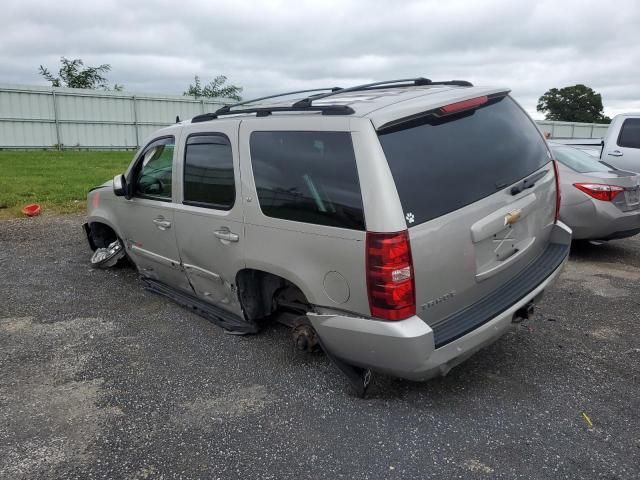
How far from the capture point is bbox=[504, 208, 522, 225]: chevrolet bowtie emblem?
3.18 m

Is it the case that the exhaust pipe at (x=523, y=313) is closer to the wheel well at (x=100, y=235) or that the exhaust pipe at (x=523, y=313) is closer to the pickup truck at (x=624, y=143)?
the wheel well at (x=100, y=235)

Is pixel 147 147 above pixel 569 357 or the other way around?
above

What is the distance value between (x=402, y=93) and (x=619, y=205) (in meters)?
4.13

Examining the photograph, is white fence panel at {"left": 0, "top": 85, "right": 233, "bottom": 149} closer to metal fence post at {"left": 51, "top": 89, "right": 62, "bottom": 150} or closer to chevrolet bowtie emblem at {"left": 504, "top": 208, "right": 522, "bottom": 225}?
metal fence post at {"left": 51, "top": 89, "right": 62, "bottom": 150}

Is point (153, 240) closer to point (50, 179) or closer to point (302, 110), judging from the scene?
point (302, 110)

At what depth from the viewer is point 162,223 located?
14.8ft

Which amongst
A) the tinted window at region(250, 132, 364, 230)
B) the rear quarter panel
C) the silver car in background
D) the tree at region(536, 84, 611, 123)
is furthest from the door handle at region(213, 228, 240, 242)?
the tree at region(536, 84, 611, 123)

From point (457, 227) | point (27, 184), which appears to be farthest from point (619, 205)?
point (27, 184)

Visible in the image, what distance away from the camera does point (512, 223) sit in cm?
325

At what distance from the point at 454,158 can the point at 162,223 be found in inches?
103

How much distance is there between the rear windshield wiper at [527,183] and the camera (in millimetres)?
3291

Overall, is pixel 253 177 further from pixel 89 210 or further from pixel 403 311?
pixel 89 210

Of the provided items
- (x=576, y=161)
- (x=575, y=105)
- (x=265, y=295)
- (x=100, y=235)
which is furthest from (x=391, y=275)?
(x=575, y=105)

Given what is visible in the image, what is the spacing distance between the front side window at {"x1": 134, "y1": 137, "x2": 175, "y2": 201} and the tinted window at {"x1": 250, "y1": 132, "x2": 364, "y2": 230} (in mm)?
1263
